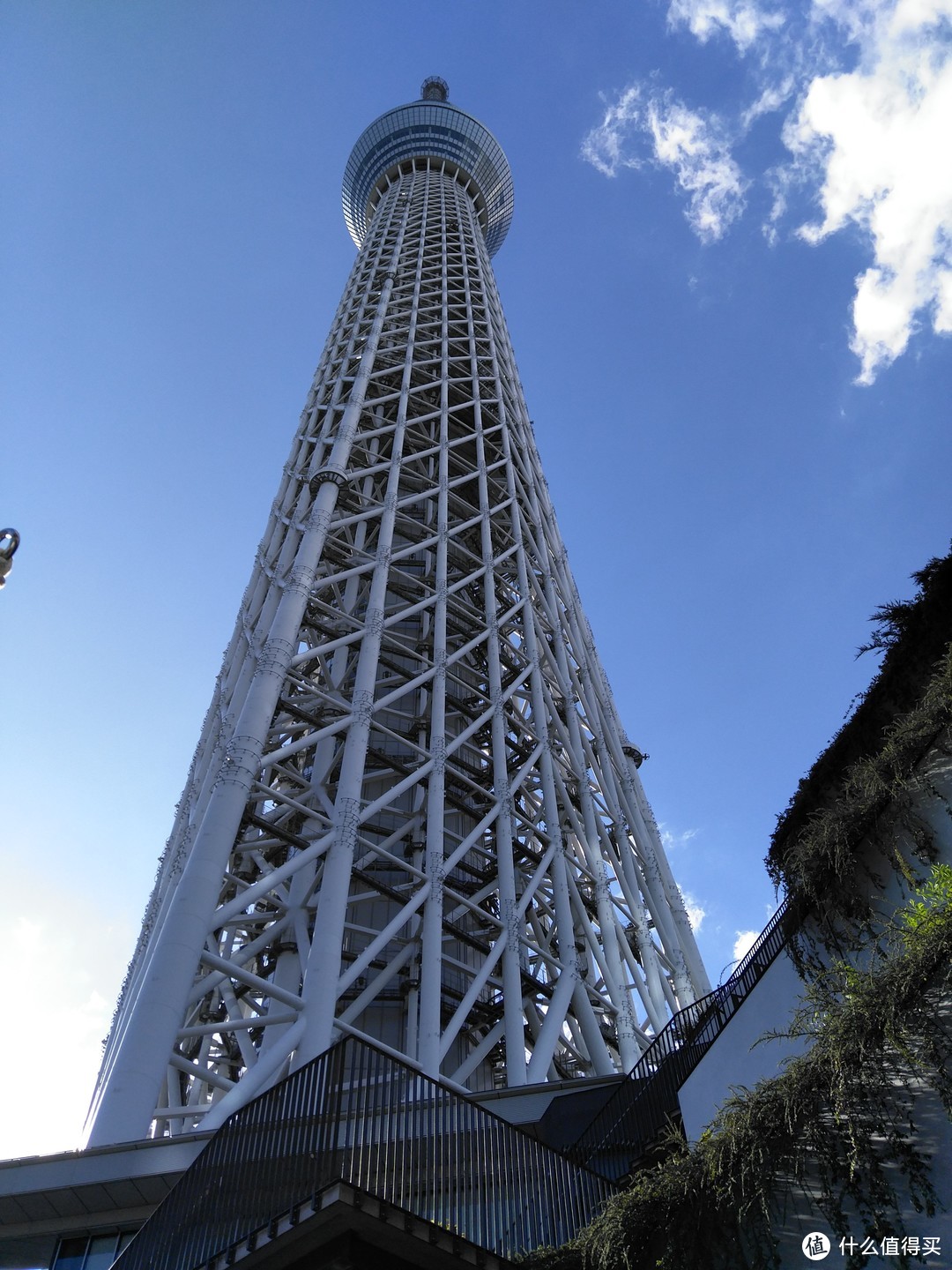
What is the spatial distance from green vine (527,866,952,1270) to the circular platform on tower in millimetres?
57208

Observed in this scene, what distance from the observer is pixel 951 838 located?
1046 centimetres

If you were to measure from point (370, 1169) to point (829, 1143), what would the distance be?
4263mm

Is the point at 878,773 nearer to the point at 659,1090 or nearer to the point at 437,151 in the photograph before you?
the point at 659,1090

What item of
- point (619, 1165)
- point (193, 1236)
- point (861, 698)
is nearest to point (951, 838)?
point (861, 698)

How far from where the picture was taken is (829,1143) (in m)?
9.69

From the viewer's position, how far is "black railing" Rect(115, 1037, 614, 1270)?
973 cm

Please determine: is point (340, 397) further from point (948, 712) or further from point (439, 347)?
point (948, 712)

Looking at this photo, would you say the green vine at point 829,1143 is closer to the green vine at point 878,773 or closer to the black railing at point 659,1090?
the green vine at point 878,773

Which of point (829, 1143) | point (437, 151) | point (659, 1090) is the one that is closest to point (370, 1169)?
point (829, 1143)

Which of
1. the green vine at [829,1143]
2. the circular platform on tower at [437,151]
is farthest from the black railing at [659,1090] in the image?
the circular platform on tower at [437,151]

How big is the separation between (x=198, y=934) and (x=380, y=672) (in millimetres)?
11958

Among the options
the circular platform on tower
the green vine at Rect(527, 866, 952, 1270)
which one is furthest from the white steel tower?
the circular platform on tower

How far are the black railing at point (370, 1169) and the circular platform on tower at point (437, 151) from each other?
186 ft

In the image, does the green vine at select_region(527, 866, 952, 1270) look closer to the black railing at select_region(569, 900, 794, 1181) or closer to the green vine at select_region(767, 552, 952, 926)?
the green vine at select_region(767, 552, 952, 926)
